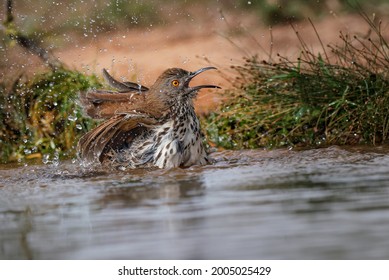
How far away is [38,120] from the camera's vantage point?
1141 cm

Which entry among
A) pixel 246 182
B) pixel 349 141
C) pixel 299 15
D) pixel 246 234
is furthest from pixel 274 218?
pixel 299 15

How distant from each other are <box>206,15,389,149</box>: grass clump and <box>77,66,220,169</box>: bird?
965 mm

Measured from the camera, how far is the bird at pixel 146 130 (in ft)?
29.8

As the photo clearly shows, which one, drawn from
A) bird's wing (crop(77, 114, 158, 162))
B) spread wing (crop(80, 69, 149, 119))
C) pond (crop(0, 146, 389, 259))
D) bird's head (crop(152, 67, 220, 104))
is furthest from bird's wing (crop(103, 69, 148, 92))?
pond (crop(0, 146, 389, 259))

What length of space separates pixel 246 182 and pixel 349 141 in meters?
2.23

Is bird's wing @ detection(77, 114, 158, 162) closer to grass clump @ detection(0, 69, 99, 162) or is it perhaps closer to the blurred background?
grass clump @ detection(0, 69, 99, 162)

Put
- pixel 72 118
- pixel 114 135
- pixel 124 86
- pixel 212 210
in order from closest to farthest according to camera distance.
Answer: pixel 212 210, pixel 114 135, pixel 124 86, pixel 72 118

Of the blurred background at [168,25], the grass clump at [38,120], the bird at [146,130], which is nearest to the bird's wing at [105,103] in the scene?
the bird at [146,130]

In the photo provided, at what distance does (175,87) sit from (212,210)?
3111 mm

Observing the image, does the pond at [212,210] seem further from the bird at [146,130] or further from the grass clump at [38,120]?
the grass clump at [38,120]

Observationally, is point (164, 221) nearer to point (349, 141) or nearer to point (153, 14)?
point (349, 141)

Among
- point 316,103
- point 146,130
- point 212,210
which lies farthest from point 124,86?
point 212,210

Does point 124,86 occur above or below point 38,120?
above

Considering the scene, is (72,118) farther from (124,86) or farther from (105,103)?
(105,103)
